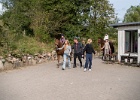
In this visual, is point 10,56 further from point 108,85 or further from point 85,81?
point 108,85

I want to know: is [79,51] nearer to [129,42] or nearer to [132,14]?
[129,42]

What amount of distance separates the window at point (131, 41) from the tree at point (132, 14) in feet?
120

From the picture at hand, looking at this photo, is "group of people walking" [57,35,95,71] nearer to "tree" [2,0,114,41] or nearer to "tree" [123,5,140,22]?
"tree" [2,0,114,41]

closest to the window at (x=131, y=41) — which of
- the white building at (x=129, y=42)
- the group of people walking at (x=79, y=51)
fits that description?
the white building at (x=129, y=42)

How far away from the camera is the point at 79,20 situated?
29891 millimetres

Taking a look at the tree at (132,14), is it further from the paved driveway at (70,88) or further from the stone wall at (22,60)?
the paved driveway at (70,88)

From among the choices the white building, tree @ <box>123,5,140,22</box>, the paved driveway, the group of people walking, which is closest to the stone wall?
the group of people walking

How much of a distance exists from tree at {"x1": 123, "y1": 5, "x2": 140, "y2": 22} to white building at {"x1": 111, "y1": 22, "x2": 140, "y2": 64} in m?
36.5

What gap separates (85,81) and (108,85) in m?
1.26

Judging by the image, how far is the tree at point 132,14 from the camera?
2181 inches

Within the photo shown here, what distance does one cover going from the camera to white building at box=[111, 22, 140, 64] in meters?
18.3

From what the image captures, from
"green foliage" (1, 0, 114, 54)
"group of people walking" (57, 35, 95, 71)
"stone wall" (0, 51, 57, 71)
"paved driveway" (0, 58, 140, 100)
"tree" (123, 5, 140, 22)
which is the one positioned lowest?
"paved driveway" (0, 58, 140, 100)

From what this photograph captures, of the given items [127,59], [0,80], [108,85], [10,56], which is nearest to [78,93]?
[108,85]

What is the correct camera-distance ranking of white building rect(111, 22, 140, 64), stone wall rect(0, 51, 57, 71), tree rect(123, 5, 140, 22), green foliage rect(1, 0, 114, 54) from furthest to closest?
tree rect(123, 5, 140, 22) → green foliage rect(1, 0, 114, 54) → white building rect(111, 22, 140, 64) → stone wall rect(0, 51, 57, 71)
